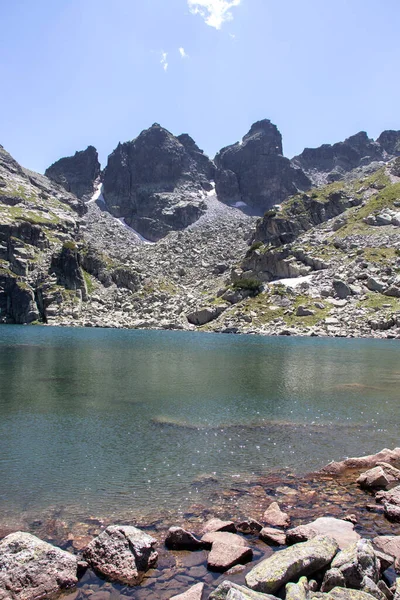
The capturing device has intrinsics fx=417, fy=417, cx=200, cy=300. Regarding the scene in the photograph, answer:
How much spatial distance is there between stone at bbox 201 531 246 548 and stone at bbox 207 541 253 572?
0.94 ft

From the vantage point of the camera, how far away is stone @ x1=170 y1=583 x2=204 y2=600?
10.3 meters

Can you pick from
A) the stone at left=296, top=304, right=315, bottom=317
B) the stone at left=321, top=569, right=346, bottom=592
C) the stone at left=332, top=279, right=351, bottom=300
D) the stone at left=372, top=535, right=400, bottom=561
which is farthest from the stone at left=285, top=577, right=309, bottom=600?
the stone at left=332, top=279, right=351, bottom=300

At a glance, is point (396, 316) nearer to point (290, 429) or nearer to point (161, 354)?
point (161, 354)

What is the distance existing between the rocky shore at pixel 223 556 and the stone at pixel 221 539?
1.2 inches

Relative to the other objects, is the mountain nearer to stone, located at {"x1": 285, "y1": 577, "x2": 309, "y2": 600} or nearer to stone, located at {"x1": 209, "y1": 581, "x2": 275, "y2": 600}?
stone, located at {"x1": 285, "y1": 577, "x2": 309, "y2": 600}

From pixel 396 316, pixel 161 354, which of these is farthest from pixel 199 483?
pixel 396 316

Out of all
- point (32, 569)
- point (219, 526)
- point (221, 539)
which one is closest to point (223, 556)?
point (221, 539)

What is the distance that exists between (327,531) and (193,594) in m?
5.14

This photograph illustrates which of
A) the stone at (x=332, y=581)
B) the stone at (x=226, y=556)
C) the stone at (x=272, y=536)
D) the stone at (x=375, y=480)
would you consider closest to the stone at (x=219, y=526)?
the stone at (x=272, y=536)

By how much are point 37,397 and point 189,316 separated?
4131 inches

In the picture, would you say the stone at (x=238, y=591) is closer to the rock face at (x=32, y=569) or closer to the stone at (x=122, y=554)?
the stone at (x=122, y=554)

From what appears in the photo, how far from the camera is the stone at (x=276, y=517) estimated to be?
14380 millimetres

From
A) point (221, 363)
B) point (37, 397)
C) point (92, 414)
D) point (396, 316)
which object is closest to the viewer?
point (92, 414)

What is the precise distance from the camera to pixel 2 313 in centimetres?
16038
